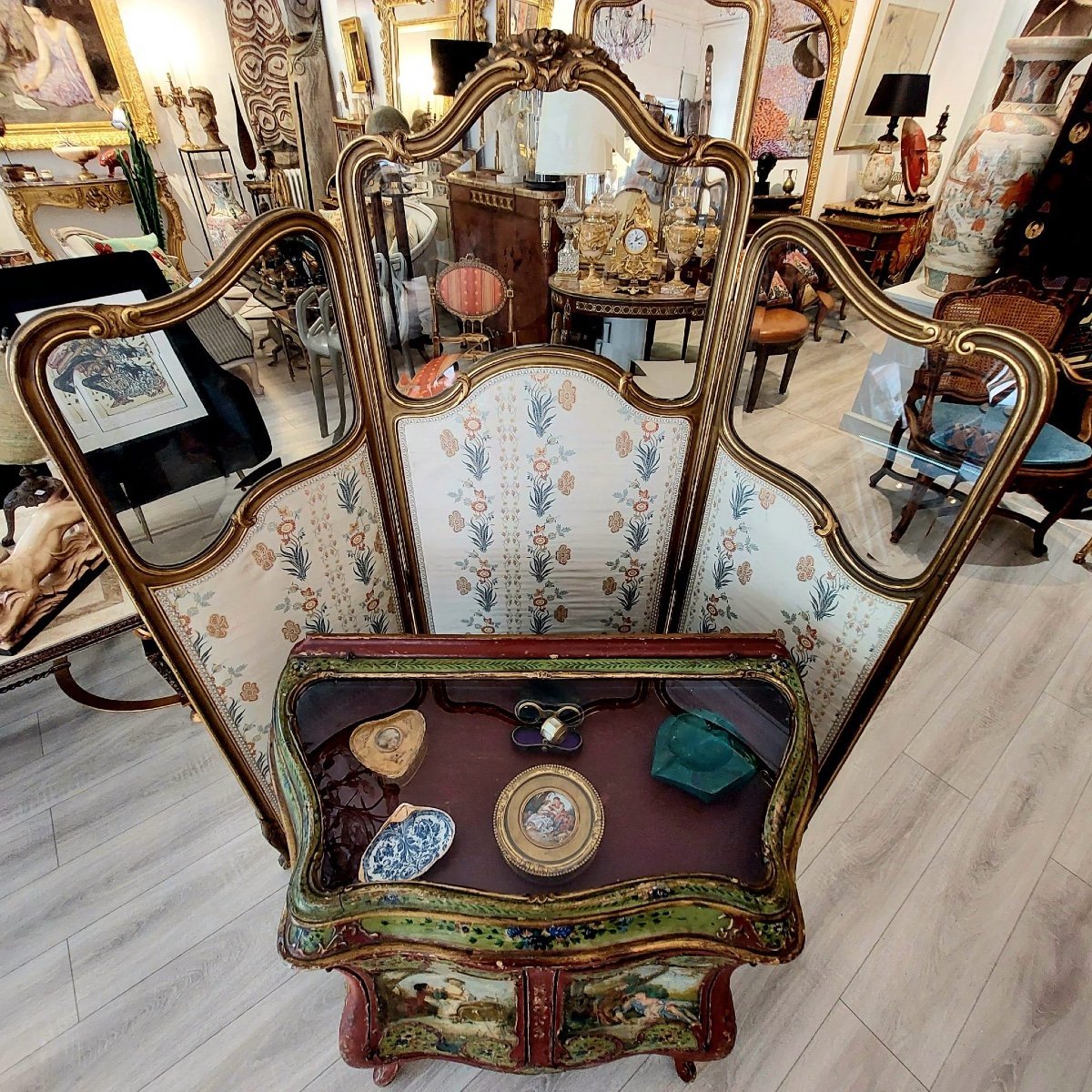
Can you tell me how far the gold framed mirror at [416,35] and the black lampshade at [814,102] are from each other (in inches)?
67.1

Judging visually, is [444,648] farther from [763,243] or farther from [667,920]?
[763,243]

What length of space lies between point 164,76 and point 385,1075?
5933 millimetres

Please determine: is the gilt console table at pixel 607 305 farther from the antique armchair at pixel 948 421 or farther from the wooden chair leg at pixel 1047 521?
the wooden chair leg at pixel 1047 521

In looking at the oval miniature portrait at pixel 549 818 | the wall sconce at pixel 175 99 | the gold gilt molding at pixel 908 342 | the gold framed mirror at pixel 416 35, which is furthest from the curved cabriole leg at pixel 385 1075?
the wall sconce at pixel 175 99

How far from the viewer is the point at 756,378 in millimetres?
1182

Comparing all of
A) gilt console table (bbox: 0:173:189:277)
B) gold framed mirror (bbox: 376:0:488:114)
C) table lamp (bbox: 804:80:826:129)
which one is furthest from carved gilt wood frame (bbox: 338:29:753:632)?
gilt console table (bbox: 0:173:189:277)

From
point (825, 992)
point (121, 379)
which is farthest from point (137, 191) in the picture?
point (825, 992)

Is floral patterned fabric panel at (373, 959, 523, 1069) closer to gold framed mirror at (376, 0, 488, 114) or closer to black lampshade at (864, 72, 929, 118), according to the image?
gold framed mirror at (376, 0, 488, 114)

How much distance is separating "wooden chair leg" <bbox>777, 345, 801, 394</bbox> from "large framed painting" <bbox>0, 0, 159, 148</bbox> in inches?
204

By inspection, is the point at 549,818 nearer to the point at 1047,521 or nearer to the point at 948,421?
the point at 948,421

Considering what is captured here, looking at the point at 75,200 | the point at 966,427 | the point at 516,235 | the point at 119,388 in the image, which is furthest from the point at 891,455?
the point at 75,200

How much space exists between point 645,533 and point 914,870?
3.31 ft

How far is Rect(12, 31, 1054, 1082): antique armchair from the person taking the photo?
0.69 m

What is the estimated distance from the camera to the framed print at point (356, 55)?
4.02 metres
